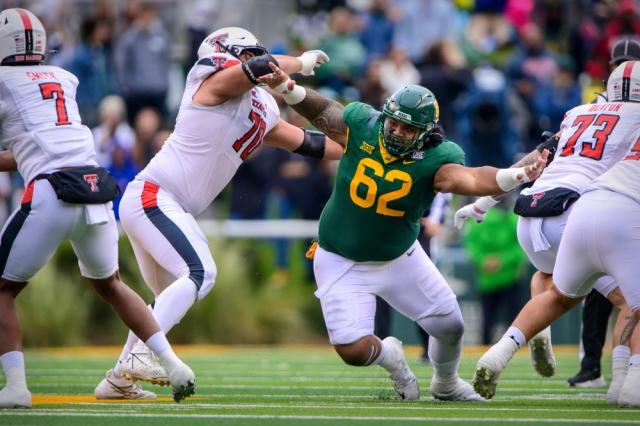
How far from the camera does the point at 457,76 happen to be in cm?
1463

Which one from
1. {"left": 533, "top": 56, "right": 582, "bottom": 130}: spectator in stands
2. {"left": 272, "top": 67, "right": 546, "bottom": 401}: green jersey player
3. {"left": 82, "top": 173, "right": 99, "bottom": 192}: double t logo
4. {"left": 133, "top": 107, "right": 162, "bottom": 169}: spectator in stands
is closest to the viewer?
{"left": 82, "top": 173, "right": 99, "bottom": 192}: double t logo

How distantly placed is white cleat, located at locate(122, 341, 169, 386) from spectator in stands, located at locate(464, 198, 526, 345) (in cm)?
667

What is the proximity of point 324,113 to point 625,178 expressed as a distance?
184cm

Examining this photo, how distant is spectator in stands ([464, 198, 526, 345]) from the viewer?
44.1ft

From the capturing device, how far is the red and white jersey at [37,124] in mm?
6859

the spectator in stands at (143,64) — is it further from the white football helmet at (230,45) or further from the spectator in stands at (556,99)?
the white football helmet at (230,45)

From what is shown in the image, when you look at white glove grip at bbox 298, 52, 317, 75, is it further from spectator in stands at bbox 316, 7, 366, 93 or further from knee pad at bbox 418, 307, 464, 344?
spectator in stands at bbox 316, 7, 366, 93

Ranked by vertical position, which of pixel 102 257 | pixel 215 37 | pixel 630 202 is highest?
pixel 215 37

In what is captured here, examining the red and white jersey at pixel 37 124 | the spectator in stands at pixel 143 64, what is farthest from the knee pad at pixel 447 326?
the spectator in stands at pixel 143 64

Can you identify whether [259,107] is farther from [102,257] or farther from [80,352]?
[80,352]

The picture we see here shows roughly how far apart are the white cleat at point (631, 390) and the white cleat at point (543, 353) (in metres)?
1.25

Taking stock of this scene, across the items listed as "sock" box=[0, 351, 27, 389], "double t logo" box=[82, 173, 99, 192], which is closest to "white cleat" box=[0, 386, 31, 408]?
"sock" box=[0, 351, 27, 389]

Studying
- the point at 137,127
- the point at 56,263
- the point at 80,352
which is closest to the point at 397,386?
the point at 80,352

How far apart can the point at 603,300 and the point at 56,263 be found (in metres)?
6.75
